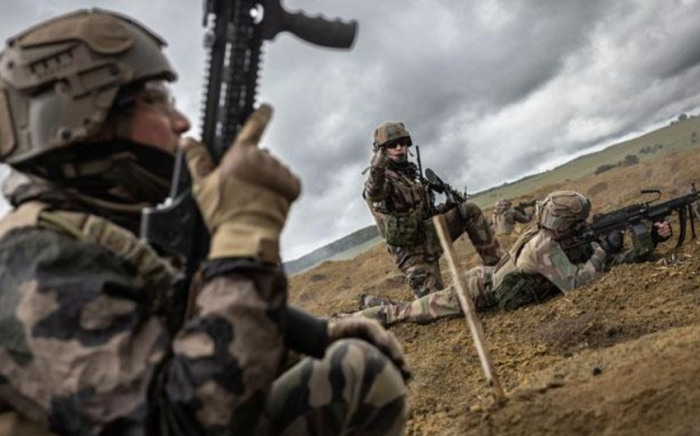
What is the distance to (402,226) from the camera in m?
8.08

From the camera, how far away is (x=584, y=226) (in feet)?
23.6

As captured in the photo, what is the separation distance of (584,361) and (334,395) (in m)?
2.11

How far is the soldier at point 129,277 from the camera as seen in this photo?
5.49 ft

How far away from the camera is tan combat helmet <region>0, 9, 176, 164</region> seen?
6.74 feet

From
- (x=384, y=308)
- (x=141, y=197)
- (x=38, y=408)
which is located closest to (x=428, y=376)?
(x=384, y=308)

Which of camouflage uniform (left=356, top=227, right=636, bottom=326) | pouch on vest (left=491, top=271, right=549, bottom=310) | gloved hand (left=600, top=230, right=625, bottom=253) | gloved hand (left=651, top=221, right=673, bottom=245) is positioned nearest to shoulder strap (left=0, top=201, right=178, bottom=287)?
camouflage uniform (left=356, top=227, right=636, bottom=326)

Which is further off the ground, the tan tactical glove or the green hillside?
the green hillside

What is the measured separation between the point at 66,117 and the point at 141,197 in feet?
1.11

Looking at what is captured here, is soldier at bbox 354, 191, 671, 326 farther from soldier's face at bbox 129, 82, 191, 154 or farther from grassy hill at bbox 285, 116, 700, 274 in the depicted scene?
grassy hill at bbox 285, 116, 700, 274

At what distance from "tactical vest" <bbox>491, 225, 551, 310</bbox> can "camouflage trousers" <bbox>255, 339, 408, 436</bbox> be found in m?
4.69

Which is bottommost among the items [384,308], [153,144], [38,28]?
[384,308]

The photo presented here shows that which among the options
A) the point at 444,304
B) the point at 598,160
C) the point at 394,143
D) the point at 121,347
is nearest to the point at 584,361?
the point at 121,347

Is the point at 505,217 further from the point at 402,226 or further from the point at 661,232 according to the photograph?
the point at 661,232

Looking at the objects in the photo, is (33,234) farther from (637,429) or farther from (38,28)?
(637,429)
